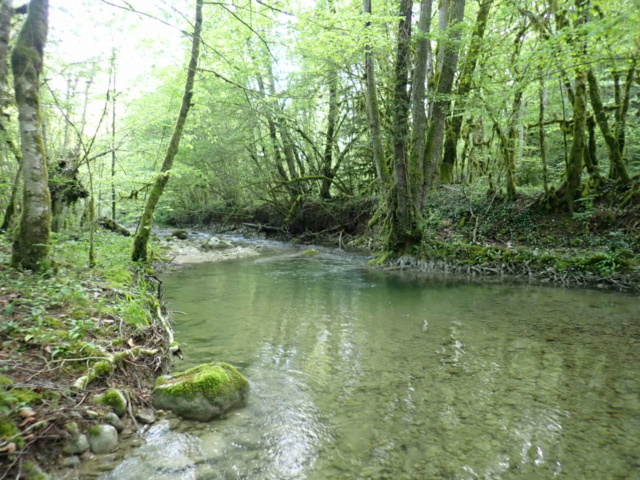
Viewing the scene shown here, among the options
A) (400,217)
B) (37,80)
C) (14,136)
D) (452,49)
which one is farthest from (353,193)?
(37,80)

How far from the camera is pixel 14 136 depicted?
9.27m

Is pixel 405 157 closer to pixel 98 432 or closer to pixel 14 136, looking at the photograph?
pixel 98 432

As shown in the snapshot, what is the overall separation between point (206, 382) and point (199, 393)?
12 cm

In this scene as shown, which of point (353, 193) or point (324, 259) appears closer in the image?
point (324, 259)

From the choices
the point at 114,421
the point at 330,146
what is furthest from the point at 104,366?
the point at 330,146

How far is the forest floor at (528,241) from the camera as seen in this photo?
9156 millimetres

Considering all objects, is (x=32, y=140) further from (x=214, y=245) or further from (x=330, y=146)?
(x=330, y=146)

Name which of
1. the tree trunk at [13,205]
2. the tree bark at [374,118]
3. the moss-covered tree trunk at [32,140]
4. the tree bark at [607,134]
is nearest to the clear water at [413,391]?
the moss-covered tree trunk at [32,140]

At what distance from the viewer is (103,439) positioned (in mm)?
2705

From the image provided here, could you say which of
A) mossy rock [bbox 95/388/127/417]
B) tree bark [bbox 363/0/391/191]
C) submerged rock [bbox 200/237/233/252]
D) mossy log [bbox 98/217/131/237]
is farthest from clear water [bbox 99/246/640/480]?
mossy log [bbox 98/217/131/237]

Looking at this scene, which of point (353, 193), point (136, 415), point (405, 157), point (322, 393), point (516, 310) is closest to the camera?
point (136, 415)

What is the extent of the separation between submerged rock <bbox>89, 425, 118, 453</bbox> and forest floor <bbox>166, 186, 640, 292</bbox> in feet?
Answer: 31.8

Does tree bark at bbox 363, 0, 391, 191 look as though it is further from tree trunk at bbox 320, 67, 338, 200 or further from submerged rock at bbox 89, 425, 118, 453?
submerged rock at bbox 89, 425, 118, 453

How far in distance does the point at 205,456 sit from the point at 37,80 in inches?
221
